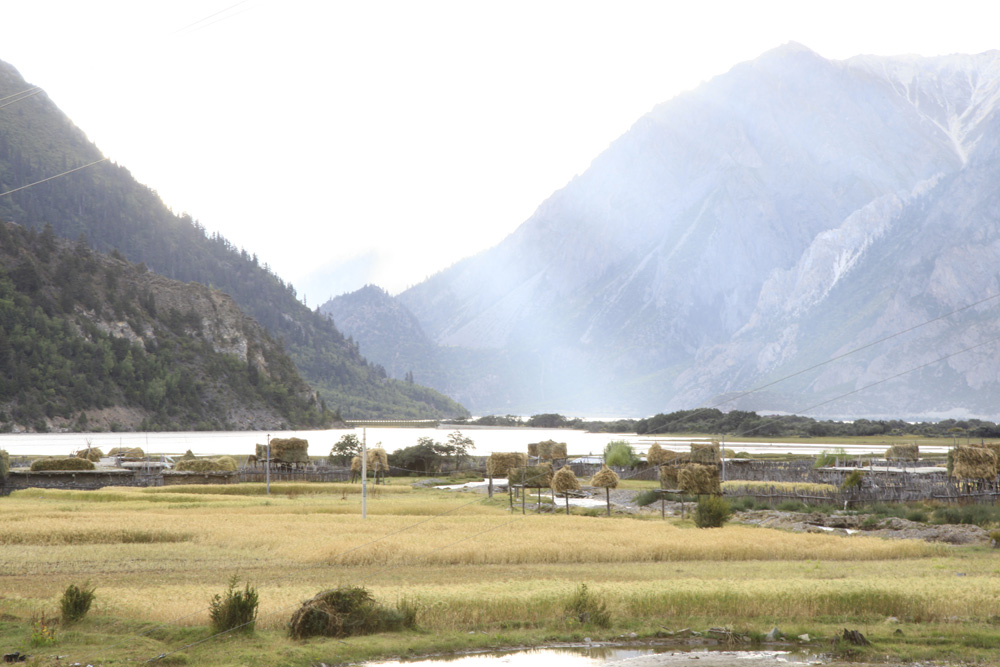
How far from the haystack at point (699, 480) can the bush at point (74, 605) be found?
33403 mm

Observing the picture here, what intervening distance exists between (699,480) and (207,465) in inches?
1527

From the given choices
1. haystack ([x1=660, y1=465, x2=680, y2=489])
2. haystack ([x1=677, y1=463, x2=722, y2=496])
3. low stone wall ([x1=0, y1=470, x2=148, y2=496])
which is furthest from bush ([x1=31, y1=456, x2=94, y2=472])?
haystack ([x1=677, y1=463, x2=722, y2=496])

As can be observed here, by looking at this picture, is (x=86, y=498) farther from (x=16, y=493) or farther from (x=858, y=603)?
(x=858, y=603)

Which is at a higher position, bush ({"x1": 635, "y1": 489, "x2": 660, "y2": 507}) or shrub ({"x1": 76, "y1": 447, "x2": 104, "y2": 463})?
shrub ({"x1": 76, "y1": 447, "x2": 104, "y2": 463})

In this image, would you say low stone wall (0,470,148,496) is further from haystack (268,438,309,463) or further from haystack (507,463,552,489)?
haystack (507,463,552,489)

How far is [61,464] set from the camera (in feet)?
190

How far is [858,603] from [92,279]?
166 m

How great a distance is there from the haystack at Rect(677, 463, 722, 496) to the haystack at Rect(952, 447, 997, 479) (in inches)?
507

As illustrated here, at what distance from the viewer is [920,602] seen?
18.0 metres

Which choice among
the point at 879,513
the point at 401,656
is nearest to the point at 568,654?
the point at 401,656

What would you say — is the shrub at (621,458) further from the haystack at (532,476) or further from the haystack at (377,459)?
the haystack at (532,476)

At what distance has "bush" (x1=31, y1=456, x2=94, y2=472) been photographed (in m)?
57.0

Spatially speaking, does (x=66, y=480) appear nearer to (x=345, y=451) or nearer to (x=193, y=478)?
(x=193, y=478)

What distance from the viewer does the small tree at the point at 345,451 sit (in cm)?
7888
